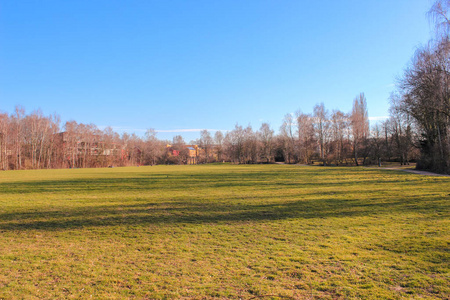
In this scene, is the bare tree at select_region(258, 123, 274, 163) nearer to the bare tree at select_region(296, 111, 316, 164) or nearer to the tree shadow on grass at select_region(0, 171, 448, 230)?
the bare tree at select_region(296, 111, 316, 164)

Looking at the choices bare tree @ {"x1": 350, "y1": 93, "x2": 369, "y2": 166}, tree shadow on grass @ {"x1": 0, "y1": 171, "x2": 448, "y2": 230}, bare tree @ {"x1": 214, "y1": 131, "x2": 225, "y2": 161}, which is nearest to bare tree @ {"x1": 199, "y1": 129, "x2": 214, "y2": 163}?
bare tree @ {"x1": 214, "y1": 131, "x2": 225, "y2": 161}

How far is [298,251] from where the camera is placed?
16.5ft

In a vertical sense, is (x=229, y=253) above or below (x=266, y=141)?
below

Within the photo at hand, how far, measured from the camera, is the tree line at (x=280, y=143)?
31375 millimetres

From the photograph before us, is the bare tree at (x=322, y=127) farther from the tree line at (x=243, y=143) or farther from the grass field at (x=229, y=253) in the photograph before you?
the grass field at (x=229, y=253)

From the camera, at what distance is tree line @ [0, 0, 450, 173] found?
31375 mm

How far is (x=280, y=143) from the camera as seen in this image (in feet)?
241

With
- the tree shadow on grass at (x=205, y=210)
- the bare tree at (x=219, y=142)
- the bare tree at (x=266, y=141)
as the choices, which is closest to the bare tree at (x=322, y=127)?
the bare tree at (x=266, y=141)

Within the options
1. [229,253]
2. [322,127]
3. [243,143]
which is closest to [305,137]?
[322,127]

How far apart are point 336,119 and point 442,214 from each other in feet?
174

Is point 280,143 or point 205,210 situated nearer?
point 205,210

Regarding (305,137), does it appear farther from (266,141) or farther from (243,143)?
(243,143)

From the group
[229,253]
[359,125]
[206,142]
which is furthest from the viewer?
[206,142]

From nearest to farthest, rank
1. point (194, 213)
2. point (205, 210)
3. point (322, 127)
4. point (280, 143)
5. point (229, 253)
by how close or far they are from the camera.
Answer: point (229, 253) < point (194, 213) < point (205, 210) < point (322, 127) < point (280, 143)
